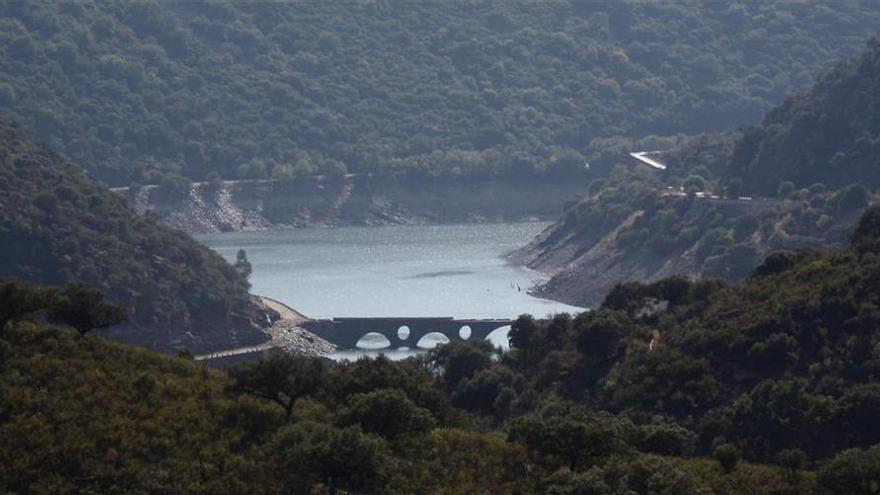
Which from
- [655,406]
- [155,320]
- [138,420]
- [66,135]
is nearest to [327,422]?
[138,420]

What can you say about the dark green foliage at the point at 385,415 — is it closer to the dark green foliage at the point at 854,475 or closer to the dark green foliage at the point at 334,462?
the dark green foliage at the point at 334,462

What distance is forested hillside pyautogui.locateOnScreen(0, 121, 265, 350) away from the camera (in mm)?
Answer: 103125

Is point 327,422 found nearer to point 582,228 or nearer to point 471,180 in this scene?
point 582,228

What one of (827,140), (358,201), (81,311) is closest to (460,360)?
(81,311)

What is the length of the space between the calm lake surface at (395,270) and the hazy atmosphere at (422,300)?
47cm

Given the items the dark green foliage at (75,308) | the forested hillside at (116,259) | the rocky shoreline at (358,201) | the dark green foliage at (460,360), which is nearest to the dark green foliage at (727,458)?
the dark green foliage at (75,308)

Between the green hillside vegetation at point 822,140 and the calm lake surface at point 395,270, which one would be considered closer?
the calm lake surface at point 395,270

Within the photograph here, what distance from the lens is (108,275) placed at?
105 m

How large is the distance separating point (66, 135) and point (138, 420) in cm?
14275

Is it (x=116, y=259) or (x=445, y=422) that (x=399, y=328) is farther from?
(x=445, y=422)

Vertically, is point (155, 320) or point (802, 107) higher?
point (802, 107)

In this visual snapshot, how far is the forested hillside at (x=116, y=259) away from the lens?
103 metres

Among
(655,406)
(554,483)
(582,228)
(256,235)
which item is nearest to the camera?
(554,483)

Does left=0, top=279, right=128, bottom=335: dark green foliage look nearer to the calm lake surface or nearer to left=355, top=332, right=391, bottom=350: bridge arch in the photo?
the calm lake surface
